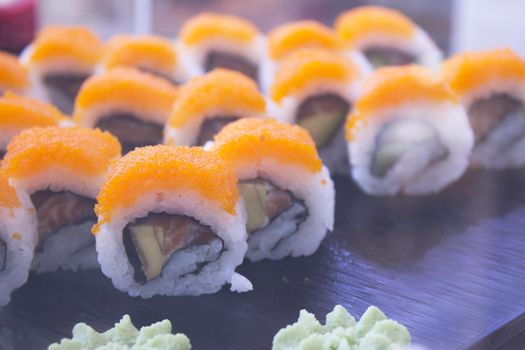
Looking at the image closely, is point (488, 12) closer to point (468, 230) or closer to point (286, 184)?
point (468, 230)

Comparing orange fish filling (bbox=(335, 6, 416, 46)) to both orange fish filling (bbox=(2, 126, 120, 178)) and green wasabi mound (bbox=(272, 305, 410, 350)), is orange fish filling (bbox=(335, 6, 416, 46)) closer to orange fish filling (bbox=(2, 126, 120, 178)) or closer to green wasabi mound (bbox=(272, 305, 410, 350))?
orange fish filling (bbox=(2, 126, 120, 178))

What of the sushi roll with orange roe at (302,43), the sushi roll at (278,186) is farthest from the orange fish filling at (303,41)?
the sushi roll at (278,186)

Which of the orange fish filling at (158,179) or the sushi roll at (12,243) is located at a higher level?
the orange fish filling at (158,179)

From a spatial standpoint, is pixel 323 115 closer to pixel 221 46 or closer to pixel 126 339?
pixel 221 46

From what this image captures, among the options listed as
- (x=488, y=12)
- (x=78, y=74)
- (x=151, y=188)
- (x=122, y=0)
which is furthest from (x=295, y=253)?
(x=488, y=12)

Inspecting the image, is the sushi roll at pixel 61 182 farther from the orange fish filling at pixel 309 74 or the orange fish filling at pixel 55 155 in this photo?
the orange fish filling at pixel 309 74

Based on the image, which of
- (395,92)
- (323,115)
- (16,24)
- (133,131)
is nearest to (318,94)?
(323,115)

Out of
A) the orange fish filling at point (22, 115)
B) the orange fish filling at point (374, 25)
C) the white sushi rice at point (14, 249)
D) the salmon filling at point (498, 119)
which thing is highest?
the orange fish filling at point (374, 25)
